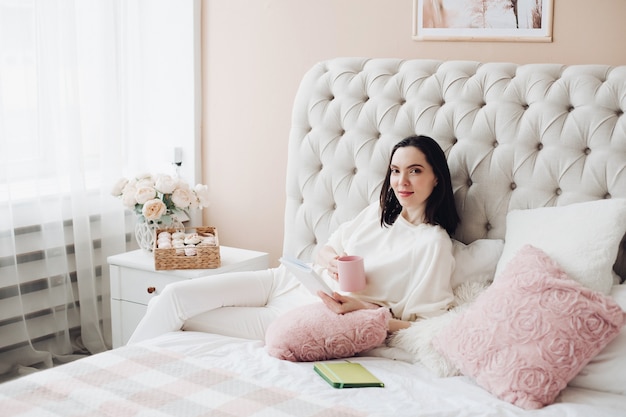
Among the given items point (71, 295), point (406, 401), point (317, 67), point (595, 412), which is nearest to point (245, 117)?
point (317, 67)

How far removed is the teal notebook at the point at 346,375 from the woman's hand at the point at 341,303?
0.20m

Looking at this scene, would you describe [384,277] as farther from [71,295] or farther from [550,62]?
[71,295]

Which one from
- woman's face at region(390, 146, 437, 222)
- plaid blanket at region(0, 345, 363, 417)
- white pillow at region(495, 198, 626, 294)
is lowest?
plaid blanket at region(0, 345, 363, 417)

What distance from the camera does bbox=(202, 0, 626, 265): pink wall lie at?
117 inches

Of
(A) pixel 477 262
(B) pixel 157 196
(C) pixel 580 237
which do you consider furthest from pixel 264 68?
(C) pixel 580 237

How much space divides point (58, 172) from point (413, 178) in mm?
1538

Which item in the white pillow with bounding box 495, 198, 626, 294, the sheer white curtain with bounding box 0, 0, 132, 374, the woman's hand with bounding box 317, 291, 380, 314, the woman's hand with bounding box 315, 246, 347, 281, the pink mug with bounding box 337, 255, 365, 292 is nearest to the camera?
the white pillow with bounding box 495, 198, 626, 294

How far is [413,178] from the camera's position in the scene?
2488 millimetres

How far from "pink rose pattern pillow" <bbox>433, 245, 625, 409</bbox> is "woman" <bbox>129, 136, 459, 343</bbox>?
11.4 inches

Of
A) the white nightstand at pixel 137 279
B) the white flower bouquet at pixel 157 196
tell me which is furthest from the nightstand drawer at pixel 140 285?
the white flower bouquet at pixel 157 196

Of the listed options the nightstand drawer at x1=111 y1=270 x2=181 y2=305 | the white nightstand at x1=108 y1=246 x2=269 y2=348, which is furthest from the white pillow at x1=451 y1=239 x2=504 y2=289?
the nightstand drawer at x1=111 y1=270 x2=181 y2=305

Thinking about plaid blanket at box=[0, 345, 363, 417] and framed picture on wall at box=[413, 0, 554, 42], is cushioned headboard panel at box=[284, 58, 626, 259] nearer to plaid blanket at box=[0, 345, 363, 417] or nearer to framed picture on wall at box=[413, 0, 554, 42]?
framed picture on wall at box=[413, 0, 554, 42]

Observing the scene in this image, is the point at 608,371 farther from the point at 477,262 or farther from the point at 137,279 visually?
the point at 137,279

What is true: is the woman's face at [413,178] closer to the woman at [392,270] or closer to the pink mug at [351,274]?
the woman at [392,270]
